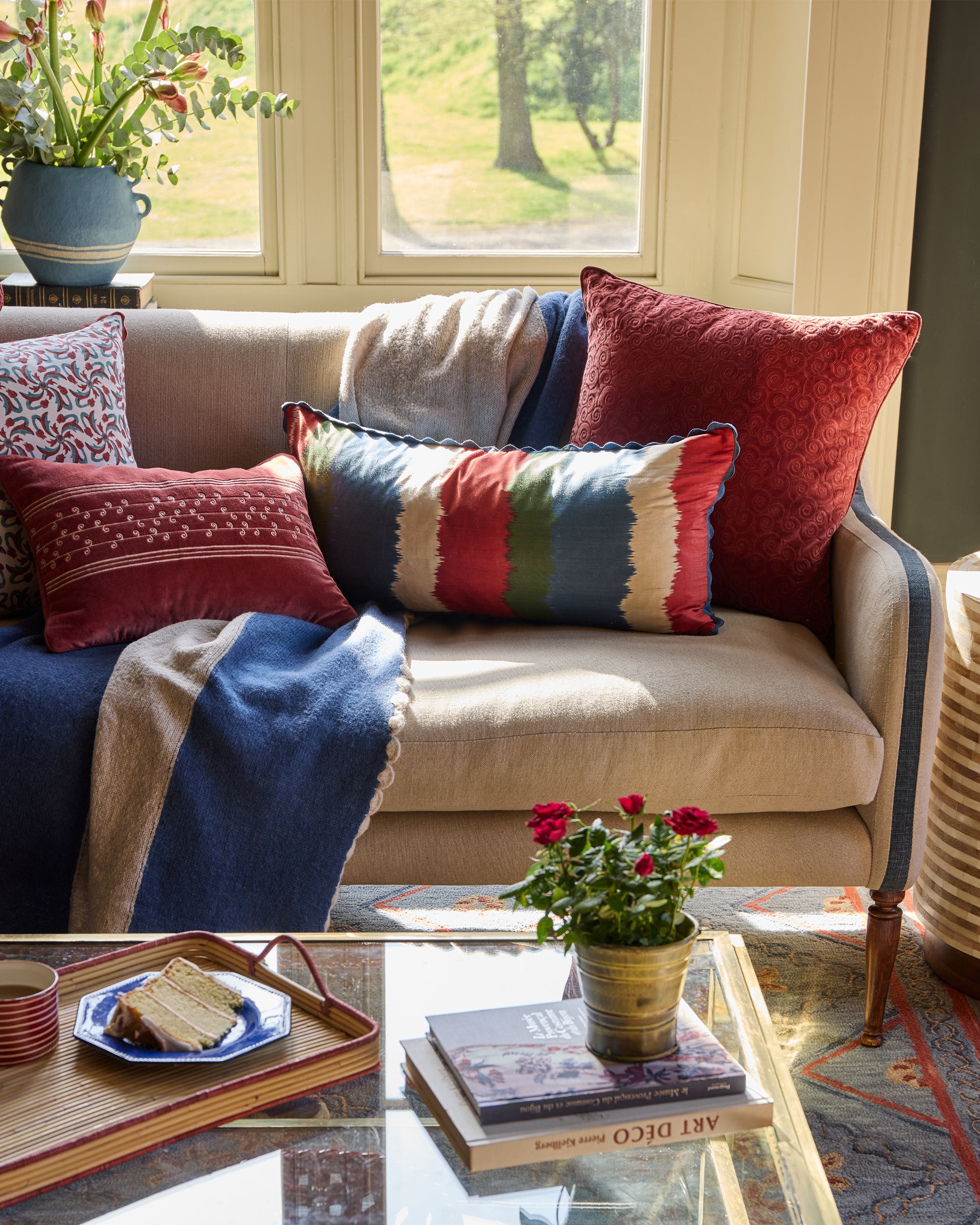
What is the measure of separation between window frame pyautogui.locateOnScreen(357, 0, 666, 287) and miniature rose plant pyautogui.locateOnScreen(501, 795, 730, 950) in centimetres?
211

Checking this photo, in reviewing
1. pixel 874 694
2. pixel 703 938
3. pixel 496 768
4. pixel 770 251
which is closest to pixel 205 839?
pixel 496 768

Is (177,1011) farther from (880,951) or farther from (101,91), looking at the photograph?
(101,91)

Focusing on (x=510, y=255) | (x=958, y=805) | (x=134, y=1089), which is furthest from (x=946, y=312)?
(x=134, y=1089)

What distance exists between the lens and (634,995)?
885 mm

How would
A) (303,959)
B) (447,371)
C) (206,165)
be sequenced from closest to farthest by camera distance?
(303,959) → (447,371) → (206,165)

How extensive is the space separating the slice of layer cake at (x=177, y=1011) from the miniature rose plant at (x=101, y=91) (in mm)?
1787

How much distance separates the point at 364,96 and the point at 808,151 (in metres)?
0.96

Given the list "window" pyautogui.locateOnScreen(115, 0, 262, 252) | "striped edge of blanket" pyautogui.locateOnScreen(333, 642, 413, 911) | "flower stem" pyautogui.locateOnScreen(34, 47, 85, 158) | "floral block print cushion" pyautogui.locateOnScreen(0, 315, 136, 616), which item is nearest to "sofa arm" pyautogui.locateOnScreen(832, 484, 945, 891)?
"striped edge of blanket" pyautogui.locateOnScreen(333, 642, 413, 911)

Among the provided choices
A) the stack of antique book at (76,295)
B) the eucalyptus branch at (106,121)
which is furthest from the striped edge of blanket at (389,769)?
the eucalyptus branch at (106,121)

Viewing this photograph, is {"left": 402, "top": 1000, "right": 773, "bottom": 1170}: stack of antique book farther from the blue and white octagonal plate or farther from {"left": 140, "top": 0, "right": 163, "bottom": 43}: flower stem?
{"left": 140, "top": 0, "right": 163, "bottom": 43}: flower stem

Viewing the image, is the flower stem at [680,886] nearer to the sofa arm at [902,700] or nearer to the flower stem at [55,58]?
the sofa arm at [902,700]

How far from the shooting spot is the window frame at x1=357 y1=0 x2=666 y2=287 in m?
2.75

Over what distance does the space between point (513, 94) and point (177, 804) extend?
6.35 ft

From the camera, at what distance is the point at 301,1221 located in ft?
2.68
